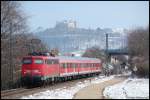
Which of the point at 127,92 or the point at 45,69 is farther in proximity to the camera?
the point at 45,69

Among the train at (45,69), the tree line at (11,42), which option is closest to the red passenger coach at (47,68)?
the train at (45,69)

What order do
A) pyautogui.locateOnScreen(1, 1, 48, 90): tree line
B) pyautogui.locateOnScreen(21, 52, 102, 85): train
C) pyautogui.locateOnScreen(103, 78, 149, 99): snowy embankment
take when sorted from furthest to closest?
pyautogui.locateOnScreen(1, 1, 48, 90): tree line
pyautogui.locateOnScreen(21, 52, 102, 85): train
pyautogui.locateOnScreen(103, 78, 149, 99): snowy embankment

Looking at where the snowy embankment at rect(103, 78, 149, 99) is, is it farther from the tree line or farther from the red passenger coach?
the tree line

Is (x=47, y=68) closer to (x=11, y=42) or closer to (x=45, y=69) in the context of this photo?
(x=45, y=69)

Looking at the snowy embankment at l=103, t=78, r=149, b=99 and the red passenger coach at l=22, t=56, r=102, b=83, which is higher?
the red passenger coach at l=22, t=56, r=102, b=83

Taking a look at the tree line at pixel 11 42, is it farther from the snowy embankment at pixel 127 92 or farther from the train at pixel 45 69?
the snowy embankment at pixel 127 92

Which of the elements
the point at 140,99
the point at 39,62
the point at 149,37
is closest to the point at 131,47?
the point at 149,37

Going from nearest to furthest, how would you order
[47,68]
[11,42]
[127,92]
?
[127,92] < [47,68] < [11,42]

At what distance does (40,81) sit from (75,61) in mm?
19515

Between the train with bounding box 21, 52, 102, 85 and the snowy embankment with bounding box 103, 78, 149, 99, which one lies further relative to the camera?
the train with bounding box 21, 52, 102, 85

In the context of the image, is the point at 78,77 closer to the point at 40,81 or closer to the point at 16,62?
the point at 16,62

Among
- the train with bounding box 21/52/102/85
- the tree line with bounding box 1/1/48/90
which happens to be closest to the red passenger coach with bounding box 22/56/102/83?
the train with bounding box 21/52/102/85

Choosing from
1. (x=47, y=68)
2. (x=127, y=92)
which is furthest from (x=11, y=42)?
(x=127, y=92)

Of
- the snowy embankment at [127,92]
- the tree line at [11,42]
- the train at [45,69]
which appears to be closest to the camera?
the snowy embankment at [127,92]
